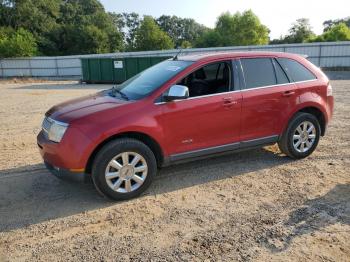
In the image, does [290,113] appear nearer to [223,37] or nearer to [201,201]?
[201,201]

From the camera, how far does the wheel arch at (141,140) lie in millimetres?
4161

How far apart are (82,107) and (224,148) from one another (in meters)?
2.04

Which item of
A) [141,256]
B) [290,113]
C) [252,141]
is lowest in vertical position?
[141,256]

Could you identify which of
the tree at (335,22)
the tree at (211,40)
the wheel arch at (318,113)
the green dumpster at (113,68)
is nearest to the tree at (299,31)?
the tree at (211,40)

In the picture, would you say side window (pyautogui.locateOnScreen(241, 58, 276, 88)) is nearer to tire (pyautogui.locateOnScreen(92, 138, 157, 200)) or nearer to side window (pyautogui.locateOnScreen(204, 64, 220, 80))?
side window (pyautogui.locateOnScreen(204, 64, 220, 80))

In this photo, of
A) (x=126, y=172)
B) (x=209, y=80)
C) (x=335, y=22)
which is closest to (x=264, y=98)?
(x=209, y=80)

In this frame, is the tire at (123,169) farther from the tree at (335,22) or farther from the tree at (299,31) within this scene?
the tree at (335,22)

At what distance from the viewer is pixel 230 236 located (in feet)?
11.4

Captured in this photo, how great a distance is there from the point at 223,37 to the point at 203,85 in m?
54.4

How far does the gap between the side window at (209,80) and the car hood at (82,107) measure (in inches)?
37.3

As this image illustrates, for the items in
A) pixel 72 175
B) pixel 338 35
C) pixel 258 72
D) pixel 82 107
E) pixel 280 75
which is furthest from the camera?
pixel 338 35

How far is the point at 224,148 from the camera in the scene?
4938mm

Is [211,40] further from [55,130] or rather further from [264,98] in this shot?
[55,130]

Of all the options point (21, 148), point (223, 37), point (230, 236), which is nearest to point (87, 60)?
point (21, 148)
